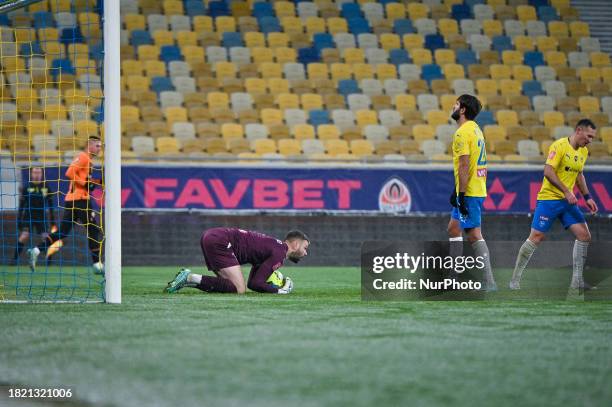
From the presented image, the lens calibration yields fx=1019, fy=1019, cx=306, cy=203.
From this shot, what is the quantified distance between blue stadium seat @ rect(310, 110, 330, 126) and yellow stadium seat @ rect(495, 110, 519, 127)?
3895 millimetres

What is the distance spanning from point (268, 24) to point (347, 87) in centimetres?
264

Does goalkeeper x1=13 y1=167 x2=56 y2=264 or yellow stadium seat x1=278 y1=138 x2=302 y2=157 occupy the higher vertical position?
yellow stadium seat x1=278 y1=138 x2=302 y2=157

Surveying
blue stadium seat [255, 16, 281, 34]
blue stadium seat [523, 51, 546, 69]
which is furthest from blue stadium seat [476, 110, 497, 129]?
blue stadium seat [255, 16, 281, 34]

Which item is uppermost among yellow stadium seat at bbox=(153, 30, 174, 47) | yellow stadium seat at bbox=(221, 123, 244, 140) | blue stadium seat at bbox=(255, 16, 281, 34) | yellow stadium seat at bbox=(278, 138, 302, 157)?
blue stadium seat at bbox=(255, 16, 281, 34)

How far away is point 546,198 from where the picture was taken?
10281mm

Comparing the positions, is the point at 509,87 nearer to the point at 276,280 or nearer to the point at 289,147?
the point at 289,147

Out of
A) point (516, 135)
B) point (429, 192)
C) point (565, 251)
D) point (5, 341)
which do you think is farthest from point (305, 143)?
point (5, 341)

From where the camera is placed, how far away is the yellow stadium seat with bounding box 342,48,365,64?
2322 centimetres

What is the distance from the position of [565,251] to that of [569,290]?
1567 mm

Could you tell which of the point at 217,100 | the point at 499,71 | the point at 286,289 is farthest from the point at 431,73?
the point at 286,289

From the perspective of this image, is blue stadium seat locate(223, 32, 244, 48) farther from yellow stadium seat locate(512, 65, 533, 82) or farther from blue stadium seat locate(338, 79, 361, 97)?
yellow stadium seat locate(512, 65, 533, 82)

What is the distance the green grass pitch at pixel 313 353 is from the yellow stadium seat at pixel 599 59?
56.6ft

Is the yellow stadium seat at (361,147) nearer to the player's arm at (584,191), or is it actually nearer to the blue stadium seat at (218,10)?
the blue stadium seat at (218,10)

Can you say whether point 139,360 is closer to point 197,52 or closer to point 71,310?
point 71,310
